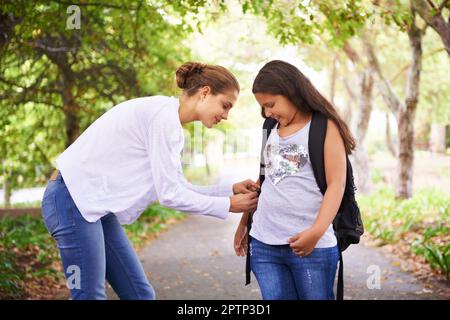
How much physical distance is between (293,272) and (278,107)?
78 cm

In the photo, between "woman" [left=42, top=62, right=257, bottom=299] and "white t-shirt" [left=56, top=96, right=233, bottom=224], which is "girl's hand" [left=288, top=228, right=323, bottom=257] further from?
"white t-shirt" [left=56, top=96, right=233, bottom=224]

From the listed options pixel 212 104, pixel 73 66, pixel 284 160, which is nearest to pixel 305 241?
pixel 284 160

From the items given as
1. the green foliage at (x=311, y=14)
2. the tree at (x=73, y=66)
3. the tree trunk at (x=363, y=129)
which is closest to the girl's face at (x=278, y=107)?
the green foliage at (x=311, y=14)

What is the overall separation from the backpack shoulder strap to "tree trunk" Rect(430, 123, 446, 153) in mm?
27409

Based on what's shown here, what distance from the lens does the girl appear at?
108 inches

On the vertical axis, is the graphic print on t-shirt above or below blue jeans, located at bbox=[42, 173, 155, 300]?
above

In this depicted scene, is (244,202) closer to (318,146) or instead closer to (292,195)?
(292,195)

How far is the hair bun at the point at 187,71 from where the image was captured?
303cm

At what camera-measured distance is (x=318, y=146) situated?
2740 mm

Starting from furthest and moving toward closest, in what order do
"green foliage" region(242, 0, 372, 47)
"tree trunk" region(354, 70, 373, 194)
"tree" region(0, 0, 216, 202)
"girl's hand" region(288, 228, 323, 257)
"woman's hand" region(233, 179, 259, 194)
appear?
"tree trunk" region(354, 70, 373, 194) → "tree" region(0, 0, 216, 202) → "green foliage" region(242, 0, 372, 47) → "woman's hand" region(233, 179, 259, 194) → "girl's hand" region(288, 228, 323, 257)

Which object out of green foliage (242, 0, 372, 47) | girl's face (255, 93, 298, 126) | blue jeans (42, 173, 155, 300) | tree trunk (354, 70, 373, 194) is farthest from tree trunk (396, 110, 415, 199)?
blue jeans (42, 173, 155, 300)

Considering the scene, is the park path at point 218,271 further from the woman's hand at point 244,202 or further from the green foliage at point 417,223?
the woman's hand at point 244,202

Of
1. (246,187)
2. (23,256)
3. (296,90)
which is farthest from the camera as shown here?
(23,256)
